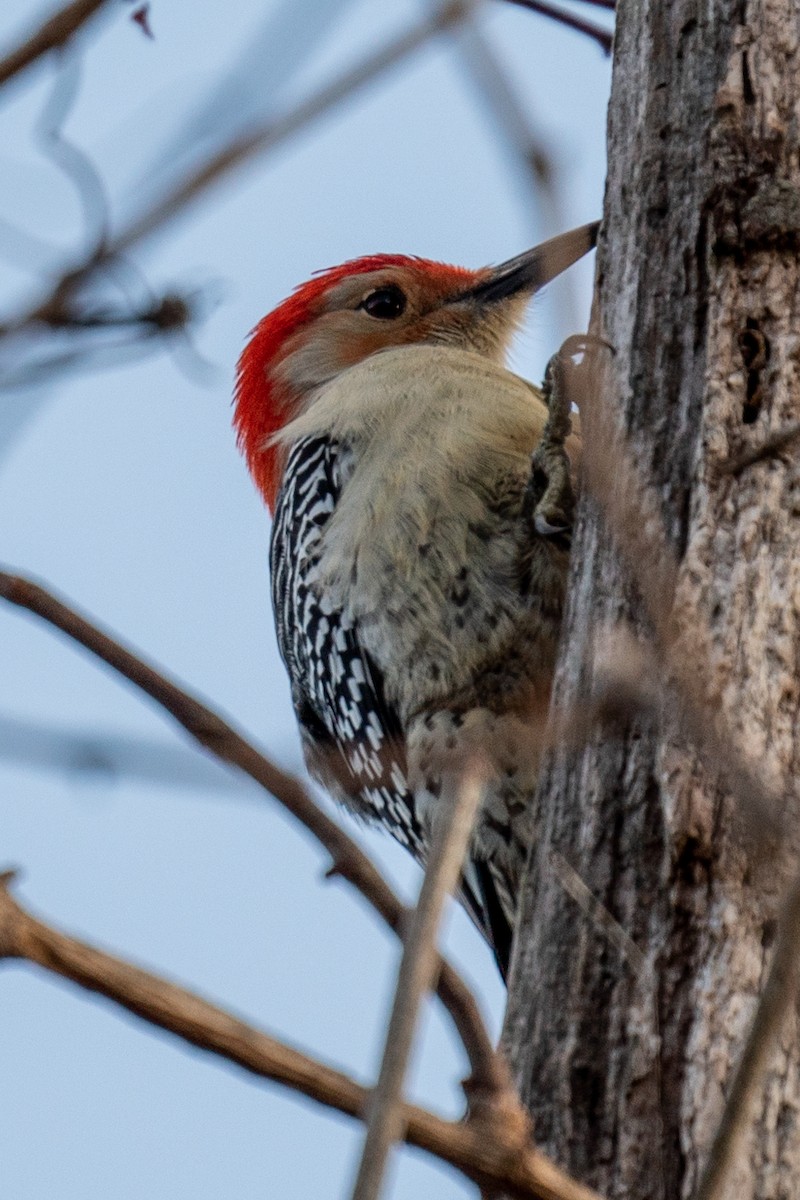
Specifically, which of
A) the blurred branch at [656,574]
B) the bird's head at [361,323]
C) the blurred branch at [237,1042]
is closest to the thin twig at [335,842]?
the blurred branch at [237,1042]

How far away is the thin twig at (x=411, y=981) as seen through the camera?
130cm

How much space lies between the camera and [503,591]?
409cm

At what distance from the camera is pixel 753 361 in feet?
10.4

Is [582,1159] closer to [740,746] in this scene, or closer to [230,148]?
[740,746]

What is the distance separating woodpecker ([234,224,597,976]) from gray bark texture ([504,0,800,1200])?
42 cm

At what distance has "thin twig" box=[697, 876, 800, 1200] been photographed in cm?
149

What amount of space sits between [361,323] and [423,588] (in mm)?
2108

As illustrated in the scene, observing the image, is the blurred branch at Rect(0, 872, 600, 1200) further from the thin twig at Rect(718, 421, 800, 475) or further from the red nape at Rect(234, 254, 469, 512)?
the red nape at Rect(234, 254, 469, 512)

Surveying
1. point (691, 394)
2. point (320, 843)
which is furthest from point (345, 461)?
point (320, 843)

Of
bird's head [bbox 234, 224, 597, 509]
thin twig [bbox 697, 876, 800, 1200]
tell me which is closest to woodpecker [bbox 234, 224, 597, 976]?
bird's head [bbox 234, 224, 597, 509]

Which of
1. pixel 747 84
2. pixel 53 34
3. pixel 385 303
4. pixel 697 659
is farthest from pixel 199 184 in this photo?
pixel 385 303

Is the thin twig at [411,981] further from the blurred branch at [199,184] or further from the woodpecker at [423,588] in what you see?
the woodpecker at [423,588]

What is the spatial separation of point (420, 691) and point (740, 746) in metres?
1.66

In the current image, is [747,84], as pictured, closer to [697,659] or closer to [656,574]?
[697,659]
